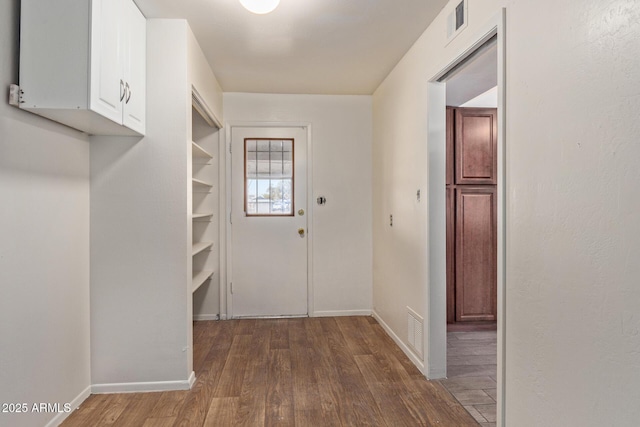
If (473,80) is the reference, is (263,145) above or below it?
below

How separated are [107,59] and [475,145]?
3.30 m

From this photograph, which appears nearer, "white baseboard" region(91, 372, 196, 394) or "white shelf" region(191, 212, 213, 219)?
"white baseboard" region(91, 372, 196, 394)

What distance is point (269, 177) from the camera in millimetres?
4180

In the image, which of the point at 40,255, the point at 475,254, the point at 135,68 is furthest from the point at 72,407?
the point at 475,254

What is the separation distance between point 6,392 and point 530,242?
2320mm

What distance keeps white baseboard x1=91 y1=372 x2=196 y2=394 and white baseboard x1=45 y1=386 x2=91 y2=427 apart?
0.07 m

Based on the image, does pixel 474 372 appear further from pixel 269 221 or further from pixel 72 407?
pixel 72 407

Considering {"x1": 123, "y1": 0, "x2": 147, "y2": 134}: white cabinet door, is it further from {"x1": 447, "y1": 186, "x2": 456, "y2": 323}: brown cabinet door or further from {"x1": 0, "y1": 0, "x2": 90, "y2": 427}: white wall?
{"x1": 447, "y1": 186, "x2": 456, "y2": 323}: brown cabinet door

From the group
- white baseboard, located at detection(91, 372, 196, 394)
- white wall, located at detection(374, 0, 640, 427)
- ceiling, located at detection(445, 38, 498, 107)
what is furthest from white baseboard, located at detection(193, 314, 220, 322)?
ceiling, located at detection(445, 38, 498, 107)

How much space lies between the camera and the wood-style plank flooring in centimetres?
217

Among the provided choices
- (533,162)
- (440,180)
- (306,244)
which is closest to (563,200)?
(533,162)

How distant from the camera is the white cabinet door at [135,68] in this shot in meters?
2.19

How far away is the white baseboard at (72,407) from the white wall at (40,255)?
2cm

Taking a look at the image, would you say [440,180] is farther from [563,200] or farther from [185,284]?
[185,284]
